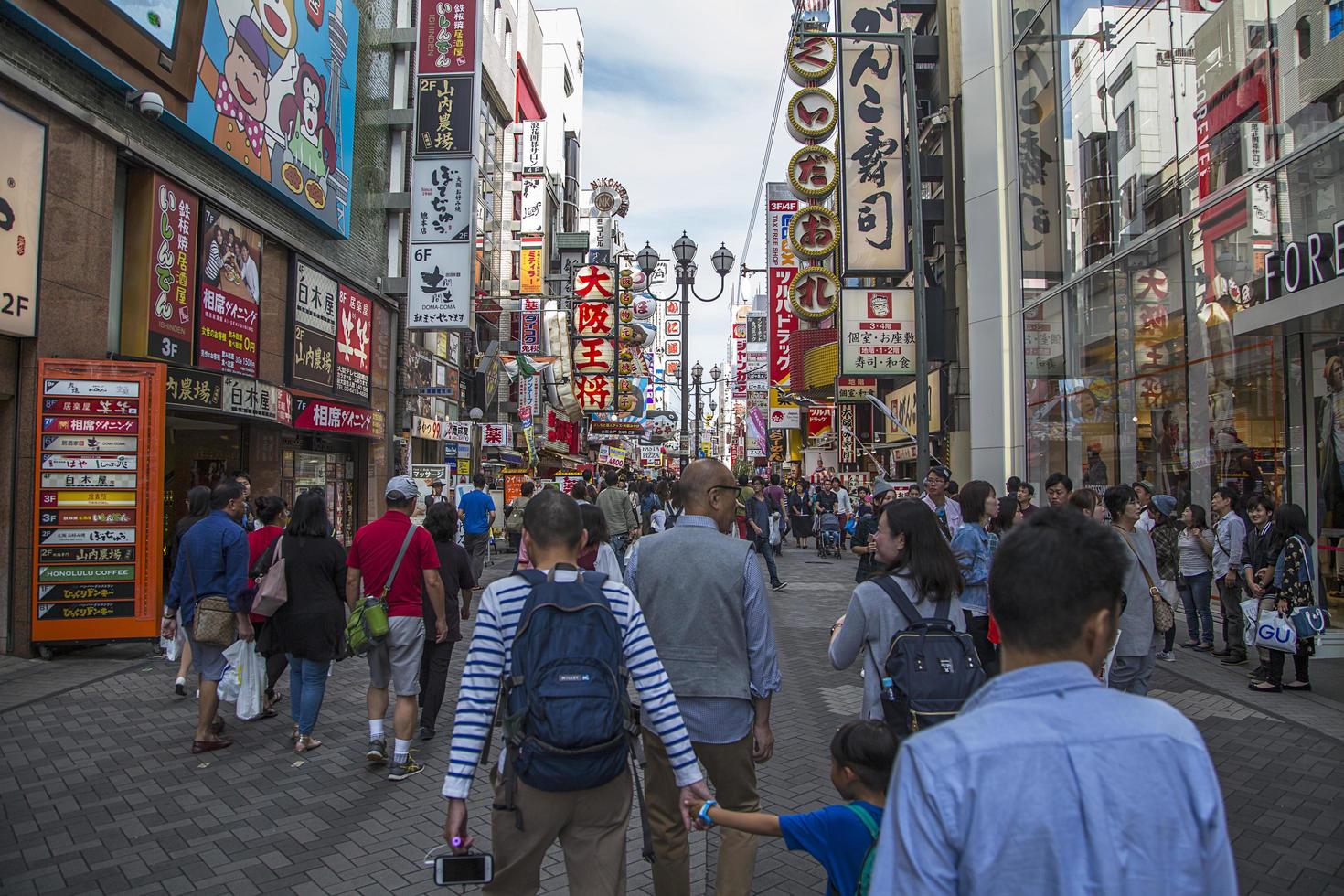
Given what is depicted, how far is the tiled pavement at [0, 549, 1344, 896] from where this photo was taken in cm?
444

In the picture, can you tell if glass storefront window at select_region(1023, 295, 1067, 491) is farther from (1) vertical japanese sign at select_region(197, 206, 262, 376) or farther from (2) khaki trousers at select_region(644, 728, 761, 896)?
(2) khaki trousers at select_region(644, 728, 761, 896)

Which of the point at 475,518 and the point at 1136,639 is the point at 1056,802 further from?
the point at 475,518

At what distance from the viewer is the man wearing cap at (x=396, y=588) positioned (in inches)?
241

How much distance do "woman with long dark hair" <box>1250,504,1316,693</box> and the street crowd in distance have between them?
22mm

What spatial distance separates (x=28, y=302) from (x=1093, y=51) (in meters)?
15.5

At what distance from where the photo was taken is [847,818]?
2510mm

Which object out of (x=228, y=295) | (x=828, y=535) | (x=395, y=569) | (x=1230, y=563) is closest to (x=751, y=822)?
(x=395, y=569)

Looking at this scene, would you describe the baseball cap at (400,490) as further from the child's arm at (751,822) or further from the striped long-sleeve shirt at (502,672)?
the child's arm at (751,822)

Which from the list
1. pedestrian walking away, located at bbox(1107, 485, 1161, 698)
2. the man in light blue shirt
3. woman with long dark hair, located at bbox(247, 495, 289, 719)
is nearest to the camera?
the man in light blue shirt

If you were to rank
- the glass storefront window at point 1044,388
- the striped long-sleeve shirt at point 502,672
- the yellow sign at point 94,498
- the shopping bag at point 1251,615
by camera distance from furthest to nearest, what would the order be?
the glass storefront window at point 1044,388
the yellow sign at point 94,498
the shopping bag at point 1251,615
the striped long-sleeve shirt at point 502,672

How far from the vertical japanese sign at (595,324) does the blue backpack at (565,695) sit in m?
32.1

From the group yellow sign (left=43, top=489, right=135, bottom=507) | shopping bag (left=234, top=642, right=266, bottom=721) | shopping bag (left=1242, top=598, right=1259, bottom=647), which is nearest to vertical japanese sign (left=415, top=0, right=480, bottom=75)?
yellow sign (left=43, top=489, right=135, bottom=507)

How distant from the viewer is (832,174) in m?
19.7

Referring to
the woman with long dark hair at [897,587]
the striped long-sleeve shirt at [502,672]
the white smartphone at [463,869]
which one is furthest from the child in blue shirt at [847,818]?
the woman with long dark hair at [897,587]
